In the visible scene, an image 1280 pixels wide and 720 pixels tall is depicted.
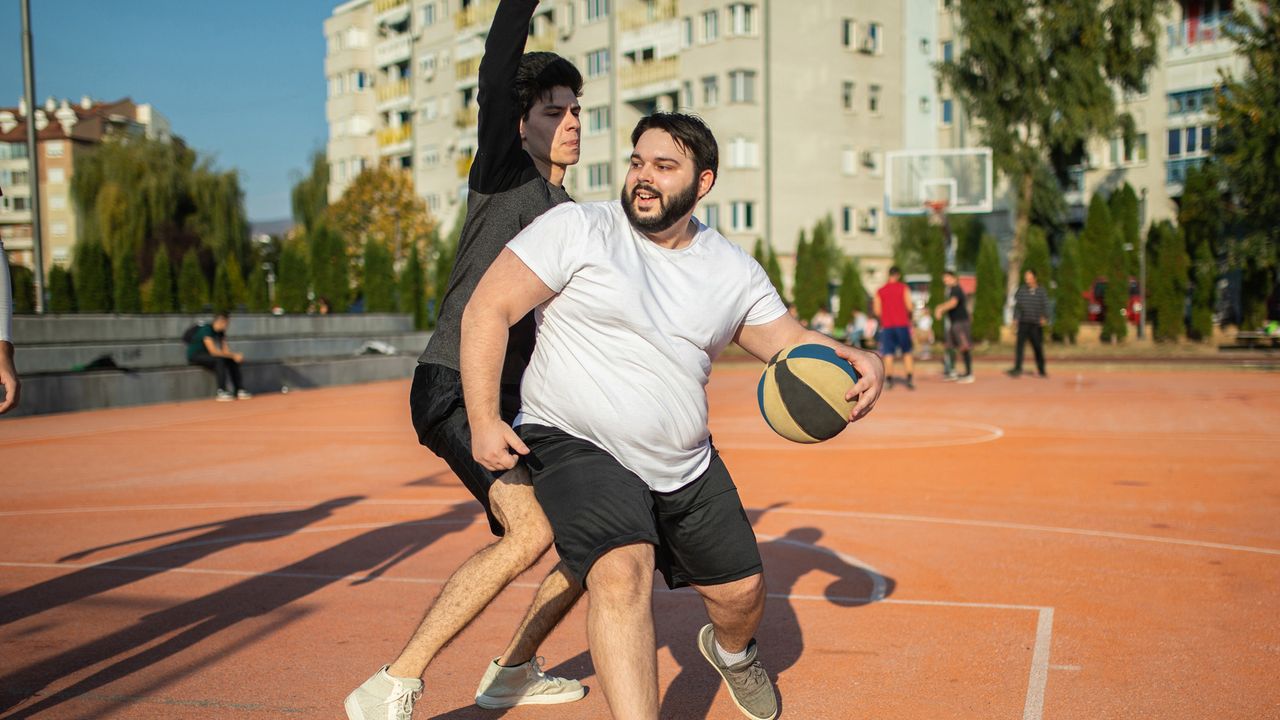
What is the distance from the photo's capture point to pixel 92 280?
4203 centimetres

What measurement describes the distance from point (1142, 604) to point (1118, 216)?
4338cm

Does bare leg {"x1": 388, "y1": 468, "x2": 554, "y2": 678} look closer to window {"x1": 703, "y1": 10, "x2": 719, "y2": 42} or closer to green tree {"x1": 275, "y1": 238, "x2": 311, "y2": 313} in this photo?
green tree {"x1": 275, "y1": 238, "x2": 311, "y2": 313}

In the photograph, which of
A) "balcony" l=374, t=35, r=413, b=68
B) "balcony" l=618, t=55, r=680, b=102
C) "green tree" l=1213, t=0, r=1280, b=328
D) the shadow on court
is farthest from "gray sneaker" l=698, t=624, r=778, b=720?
"balcony" l=374, t=35, r=413, b=68

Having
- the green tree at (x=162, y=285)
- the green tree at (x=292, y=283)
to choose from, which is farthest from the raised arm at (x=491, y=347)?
the green tree at (x=162, y=285)

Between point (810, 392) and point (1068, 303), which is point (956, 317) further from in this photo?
point (810, 392)

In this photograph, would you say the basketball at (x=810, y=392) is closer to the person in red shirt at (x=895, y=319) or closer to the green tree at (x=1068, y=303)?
the person in red shirt at (x=895, y=319)

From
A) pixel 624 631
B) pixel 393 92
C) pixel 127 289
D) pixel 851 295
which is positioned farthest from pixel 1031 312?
pixel 393 92

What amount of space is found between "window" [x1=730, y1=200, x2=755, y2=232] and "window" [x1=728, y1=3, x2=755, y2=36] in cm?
776

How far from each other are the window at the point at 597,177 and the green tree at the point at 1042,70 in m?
23.3

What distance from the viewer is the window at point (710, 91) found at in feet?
188

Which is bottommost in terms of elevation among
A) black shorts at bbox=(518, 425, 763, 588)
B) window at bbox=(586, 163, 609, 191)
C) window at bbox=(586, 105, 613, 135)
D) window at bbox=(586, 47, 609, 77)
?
black shorts at bbox=(518, 425, 763, 588)

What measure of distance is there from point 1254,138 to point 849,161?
97.1 feet

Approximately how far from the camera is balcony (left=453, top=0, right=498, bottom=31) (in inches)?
2761

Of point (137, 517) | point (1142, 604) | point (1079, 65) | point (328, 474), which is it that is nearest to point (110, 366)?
point (328, 474)
